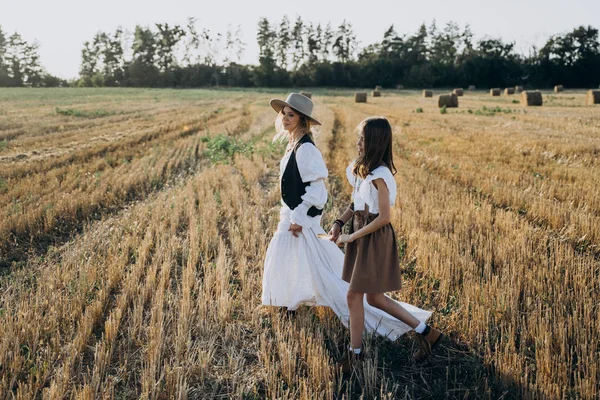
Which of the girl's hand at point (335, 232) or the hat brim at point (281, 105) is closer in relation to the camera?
the girl's hand at point (335, 232)

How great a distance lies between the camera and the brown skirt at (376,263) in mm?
3234

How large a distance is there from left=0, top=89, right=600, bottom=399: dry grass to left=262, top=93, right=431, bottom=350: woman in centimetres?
20

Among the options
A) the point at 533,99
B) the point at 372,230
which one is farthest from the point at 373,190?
the point at 533,99

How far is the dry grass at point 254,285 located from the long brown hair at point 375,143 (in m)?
1.38

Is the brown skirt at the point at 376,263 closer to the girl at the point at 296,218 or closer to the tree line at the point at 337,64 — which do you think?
the girl at the point at 296,218

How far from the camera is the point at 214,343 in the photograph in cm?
377

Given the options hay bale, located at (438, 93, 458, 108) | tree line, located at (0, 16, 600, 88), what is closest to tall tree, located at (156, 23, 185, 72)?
tree line, located at (0, 16, 600, 88)

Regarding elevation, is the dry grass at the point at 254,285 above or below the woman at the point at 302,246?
below

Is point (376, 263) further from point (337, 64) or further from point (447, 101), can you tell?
point (337, 64)

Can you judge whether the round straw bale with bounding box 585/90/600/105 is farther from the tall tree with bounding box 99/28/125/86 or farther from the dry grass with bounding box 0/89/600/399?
the tall tree with bounding box 99/28/125/86

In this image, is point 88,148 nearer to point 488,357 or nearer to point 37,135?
point 37,135

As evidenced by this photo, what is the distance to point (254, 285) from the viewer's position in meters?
4.77

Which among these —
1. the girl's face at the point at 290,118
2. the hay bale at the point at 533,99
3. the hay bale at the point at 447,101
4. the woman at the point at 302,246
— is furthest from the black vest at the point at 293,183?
the hay bale at the point at 533,99

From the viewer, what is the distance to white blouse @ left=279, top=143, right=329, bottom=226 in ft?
12.8
